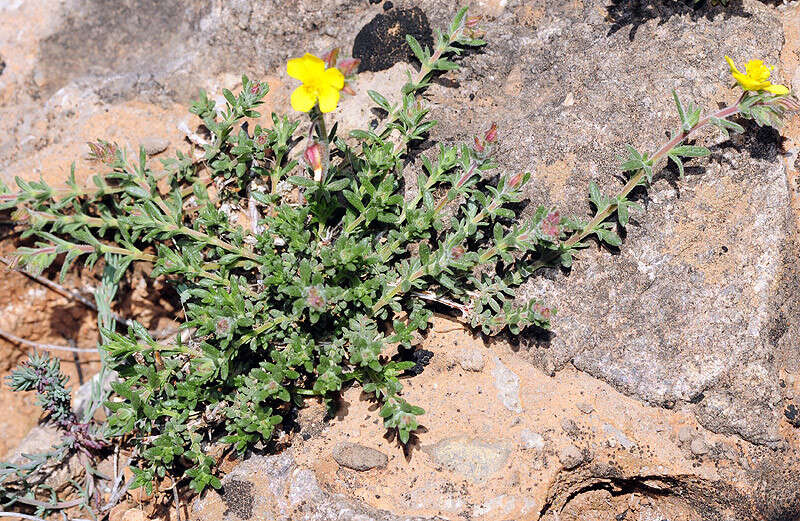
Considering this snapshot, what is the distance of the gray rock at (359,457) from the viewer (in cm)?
340

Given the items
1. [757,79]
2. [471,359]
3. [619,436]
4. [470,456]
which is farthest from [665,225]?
[470,456]

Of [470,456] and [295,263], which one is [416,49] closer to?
[295,263]

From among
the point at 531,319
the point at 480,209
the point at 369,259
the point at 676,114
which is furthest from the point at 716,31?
the point at 369,259

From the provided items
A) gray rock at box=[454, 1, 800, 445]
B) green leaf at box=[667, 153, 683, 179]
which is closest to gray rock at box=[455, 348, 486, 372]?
gray rock at box=[454, 1, 800, 445]

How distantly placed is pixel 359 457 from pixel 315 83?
197 cm

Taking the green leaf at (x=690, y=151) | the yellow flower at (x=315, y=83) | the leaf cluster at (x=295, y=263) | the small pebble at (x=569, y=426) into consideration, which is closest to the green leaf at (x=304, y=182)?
the leaf cluster at (x=295, y=263)

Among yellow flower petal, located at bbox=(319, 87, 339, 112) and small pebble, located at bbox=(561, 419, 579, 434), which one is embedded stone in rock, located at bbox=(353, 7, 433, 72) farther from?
small pebble, located at bbox=(561, 419, 579, 434)

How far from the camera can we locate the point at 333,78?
3230mm

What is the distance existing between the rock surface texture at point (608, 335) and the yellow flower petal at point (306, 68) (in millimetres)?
1194

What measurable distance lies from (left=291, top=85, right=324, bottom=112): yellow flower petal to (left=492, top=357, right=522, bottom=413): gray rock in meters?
1.78

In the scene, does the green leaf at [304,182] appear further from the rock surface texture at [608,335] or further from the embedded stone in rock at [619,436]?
the embedded stone in rock at [619,436]

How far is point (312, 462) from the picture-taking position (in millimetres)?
3502

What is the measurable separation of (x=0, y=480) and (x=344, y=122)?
3243mm

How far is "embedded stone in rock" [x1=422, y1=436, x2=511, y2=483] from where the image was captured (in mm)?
3305
